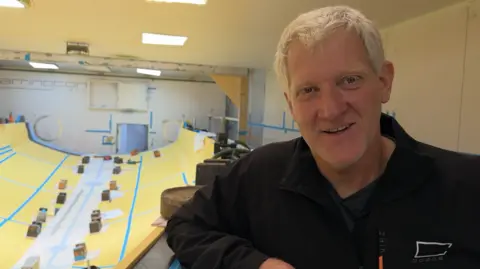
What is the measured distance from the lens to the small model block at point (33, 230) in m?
3.44

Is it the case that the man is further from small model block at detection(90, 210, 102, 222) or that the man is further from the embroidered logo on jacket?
small model block at detection(90, 210, 102, 222)

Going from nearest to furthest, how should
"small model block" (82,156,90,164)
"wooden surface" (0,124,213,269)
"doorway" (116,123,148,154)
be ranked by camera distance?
"wooden surface" (0,124,213,269), "small model block" (82,156,90,164), "doorway" (116,123,148,154)

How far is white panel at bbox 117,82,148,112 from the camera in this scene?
757cm

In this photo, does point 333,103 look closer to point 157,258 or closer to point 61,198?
point 157,258

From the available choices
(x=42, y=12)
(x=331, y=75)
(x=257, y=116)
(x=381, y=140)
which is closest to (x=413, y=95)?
(x=381, y=140)

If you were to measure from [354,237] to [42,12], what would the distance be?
2724 millimetres

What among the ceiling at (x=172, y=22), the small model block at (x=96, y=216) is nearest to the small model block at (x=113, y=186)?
the small model block at (x=96, y=216)

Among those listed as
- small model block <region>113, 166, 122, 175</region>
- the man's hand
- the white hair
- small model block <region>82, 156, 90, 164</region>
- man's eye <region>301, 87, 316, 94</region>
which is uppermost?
the white hair

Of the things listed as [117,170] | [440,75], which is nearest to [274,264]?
[440,75]

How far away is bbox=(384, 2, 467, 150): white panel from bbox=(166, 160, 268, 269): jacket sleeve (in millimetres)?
1637

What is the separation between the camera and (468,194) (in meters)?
0.75

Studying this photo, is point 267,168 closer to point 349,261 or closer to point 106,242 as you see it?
point 349,261

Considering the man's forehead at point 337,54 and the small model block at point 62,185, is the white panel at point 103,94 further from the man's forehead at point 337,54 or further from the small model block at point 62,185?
the man's forehead at point 337,54

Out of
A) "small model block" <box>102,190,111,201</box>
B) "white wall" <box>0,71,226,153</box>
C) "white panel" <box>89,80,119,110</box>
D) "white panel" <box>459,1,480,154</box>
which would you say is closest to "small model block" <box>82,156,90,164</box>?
"white wall" <box>0,71,226,153</box>
